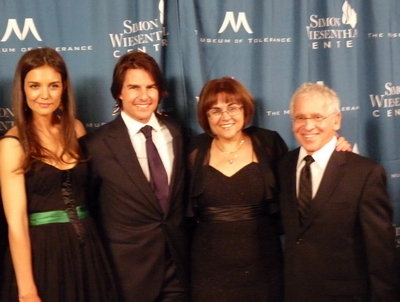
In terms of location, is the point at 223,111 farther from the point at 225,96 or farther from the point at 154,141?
the point at 154,141

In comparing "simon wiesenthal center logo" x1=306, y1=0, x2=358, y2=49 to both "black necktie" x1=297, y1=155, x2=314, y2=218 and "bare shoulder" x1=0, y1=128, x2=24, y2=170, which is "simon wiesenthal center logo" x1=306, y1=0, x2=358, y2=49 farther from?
"bare shoulder" x1=0, y1=128, x2=24, y2=170

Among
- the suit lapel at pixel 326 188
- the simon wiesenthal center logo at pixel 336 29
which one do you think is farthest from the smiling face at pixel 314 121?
the simon wiesenthal center logo at pixel 336 29

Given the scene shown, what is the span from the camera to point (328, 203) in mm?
1801

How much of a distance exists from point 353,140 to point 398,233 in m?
0.58

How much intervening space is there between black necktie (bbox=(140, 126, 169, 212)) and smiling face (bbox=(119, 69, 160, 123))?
0.27 feet

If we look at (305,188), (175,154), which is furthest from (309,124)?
(175,154)

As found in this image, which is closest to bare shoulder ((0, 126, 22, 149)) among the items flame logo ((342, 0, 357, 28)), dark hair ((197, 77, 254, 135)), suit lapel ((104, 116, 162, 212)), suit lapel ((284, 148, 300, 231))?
suit lapel ((104, 116, 162, 212))

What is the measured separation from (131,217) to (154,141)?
356 mm

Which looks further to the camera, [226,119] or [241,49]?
[241,49]

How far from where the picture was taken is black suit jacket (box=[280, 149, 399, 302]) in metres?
1.75

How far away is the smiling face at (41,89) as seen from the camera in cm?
198

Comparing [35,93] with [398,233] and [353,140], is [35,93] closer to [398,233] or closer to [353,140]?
[353,140]

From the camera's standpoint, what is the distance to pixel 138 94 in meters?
2.18

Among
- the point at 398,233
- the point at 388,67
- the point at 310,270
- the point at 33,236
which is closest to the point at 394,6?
the point at 388,67
